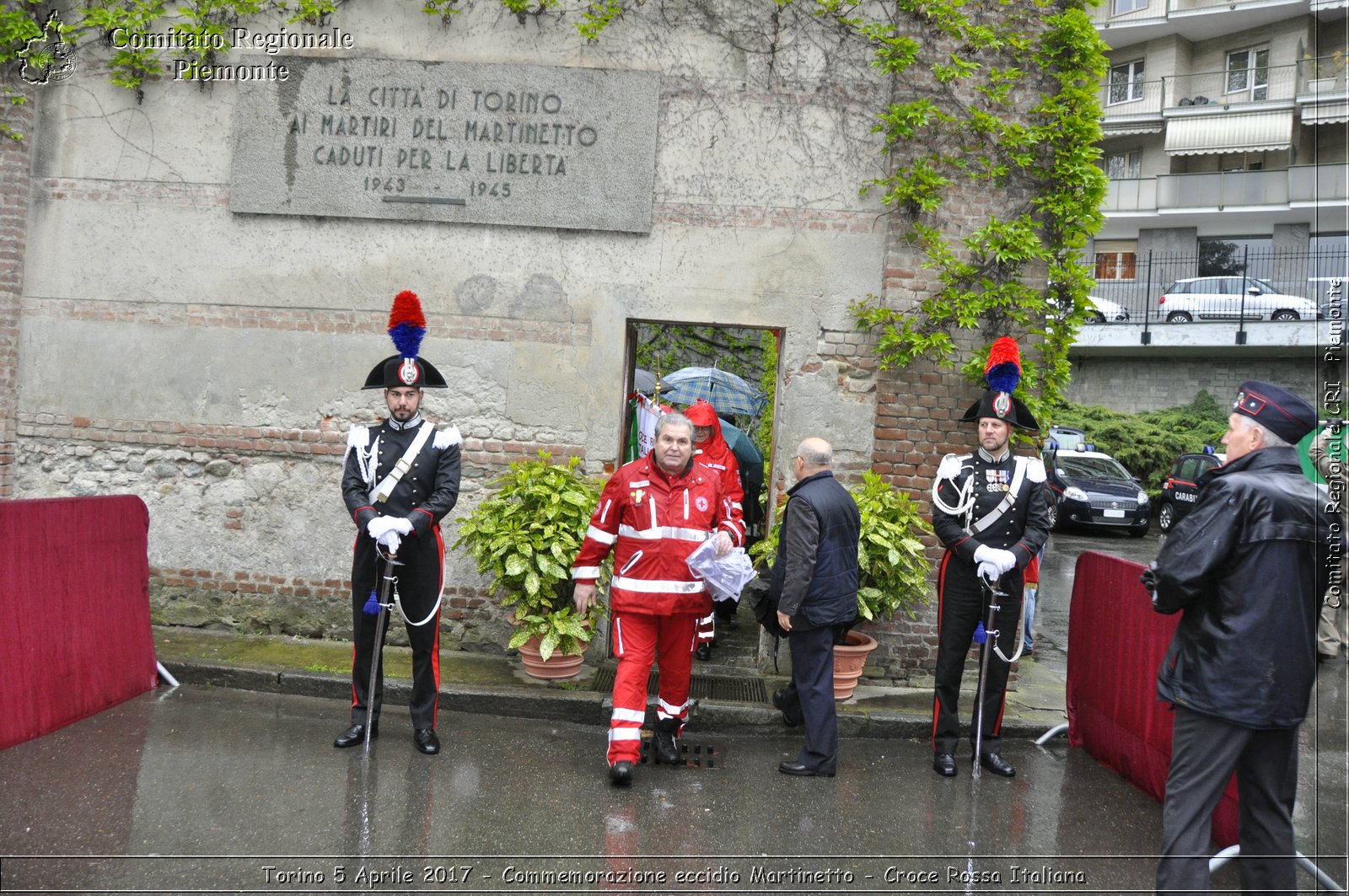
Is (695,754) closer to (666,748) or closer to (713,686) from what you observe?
(666,748)

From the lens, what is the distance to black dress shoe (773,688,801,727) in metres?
6.59

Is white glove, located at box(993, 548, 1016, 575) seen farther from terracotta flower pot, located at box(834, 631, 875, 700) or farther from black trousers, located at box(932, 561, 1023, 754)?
terracotta flower pot, located at box(834, 631, 875, 700)

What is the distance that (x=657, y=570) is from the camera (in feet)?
18.8

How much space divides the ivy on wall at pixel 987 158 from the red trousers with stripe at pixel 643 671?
2919mm

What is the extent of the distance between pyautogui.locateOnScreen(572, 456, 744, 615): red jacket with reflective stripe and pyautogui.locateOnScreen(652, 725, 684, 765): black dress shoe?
800 mm

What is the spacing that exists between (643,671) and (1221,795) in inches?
115

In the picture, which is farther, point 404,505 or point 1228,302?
point 1228,302

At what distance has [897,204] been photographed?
25.2 ft

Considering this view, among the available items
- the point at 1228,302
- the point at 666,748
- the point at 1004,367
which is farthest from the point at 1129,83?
the point at 666,748

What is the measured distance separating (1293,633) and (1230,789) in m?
1.48

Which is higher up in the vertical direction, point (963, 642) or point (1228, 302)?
point (1228, 302)

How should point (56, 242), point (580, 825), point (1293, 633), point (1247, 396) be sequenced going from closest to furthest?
point (1293, 633) → point (1247, 396) → point (580, 825) → point (56, 242)

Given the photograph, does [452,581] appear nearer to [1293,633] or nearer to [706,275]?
[706,275]

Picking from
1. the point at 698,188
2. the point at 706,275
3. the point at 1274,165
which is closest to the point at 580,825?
the point at 706,275
